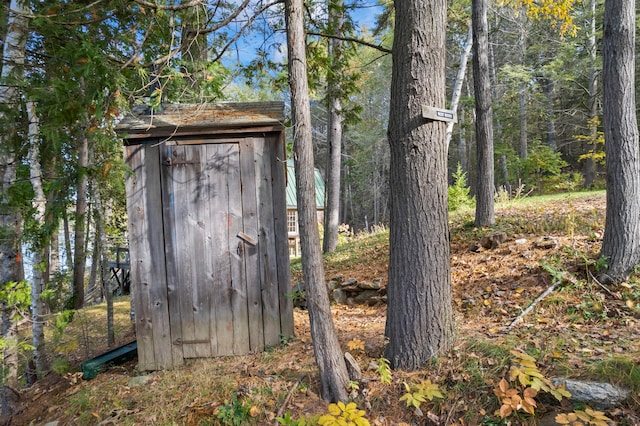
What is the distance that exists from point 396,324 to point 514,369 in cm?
97

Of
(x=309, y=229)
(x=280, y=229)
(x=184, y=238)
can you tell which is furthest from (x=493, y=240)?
(x=184, y=238)

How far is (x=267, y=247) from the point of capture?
417 centimetres

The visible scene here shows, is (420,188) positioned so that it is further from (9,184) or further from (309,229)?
(9,184)

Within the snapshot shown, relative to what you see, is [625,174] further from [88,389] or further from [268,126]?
[88,389]

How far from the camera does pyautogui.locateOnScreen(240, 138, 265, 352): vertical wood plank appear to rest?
4152 mm

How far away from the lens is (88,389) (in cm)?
376

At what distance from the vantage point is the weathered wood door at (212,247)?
410cm

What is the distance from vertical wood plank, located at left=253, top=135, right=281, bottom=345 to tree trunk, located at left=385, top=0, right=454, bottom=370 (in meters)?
1.56

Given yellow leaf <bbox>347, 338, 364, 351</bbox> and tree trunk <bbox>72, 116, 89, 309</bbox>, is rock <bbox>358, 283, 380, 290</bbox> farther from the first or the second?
tree trunk <bbox>72, 116, 89, 309</bbox>

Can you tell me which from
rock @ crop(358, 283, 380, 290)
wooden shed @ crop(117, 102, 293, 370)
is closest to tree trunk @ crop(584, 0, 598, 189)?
rock @ crop(358, 283, 380, 290)

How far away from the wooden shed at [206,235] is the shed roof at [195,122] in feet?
0.04

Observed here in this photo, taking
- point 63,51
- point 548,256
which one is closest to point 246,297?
point 63,51

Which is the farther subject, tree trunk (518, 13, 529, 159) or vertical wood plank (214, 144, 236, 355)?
tree trunk (518, 13, 529, 159)

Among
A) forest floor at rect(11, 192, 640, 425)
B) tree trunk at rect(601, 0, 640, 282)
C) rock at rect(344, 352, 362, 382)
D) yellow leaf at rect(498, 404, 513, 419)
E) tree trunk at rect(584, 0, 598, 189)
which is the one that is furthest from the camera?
tree trunk at rect(584, 0, 598, 189)
